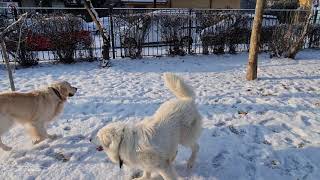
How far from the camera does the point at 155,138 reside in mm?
3078

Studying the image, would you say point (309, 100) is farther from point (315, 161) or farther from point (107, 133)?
point (107, 133)

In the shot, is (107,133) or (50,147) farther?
(50,147)

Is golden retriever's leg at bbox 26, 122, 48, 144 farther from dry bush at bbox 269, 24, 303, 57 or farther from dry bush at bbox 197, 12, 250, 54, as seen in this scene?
dry bush at bbox 269, 24, 303, 57

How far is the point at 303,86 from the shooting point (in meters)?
7.11

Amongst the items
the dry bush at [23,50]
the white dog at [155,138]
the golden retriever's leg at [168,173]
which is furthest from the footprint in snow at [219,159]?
the dry bush at [23,50]

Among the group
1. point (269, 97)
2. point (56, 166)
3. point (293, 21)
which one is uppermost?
point (293, 21)

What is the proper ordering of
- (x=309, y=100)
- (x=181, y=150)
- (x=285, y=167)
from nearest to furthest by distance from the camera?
1. (x=285, y=167)
2. (x=181, y=150)
3. (x=309, y=100)

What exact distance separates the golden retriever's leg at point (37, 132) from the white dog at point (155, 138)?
160 centimetres

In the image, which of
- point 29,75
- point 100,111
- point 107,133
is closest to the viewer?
point 107,133

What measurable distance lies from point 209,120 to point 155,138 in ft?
7.48

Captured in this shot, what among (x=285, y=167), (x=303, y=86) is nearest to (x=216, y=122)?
(x=285, y=167)

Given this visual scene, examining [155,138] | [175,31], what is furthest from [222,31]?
[155,138]

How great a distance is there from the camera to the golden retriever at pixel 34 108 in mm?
4160

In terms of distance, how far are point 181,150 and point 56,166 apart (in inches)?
66.2
